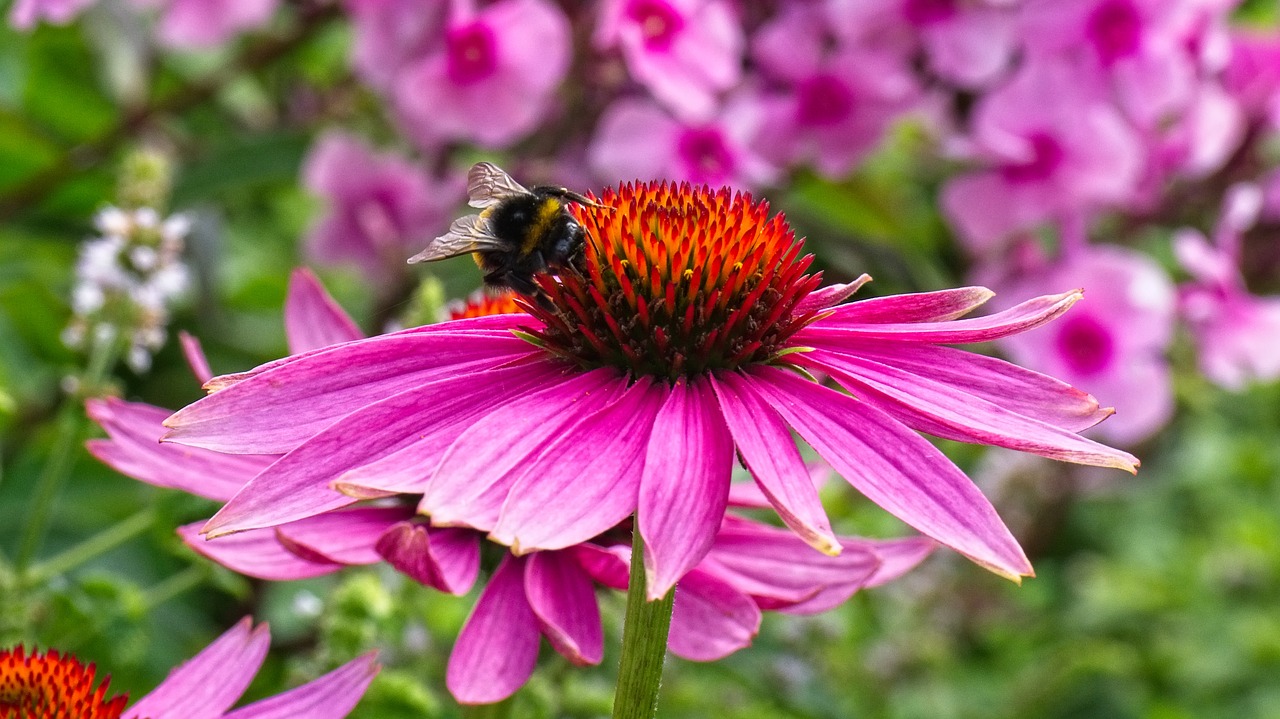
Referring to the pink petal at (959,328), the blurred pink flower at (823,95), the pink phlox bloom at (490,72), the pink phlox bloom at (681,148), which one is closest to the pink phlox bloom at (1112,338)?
the blurred pink flower at (823,95)

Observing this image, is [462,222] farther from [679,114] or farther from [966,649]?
[966,649]

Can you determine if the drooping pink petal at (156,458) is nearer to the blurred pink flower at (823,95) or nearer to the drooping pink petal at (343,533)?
the drooping pink petal at (343,533)

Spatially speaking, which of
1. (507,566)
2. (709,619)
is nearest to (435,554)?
(507,566)

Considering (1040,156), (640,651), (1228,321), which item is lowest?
(1228,321)

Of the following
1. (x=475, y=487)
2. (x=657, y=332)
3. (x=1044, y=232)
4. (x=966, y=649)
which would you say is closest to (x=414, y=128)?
(x=1044, y=232)

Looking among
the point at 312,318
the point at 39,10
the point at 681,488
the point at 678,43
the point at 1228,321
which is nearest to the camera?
the point at 681,488

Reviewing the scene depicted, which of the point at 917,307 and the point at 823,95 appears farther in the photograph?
the point at 823,95

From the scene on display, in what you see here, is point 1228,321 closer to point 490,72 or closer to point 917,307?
point 490,72

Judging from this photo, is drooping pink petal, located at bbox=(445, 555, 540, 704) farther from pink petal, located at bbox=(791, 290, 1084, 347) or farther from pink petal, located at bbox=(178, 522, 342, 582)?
pink petal, located at bbox=(791, 290, 1084, 347)
